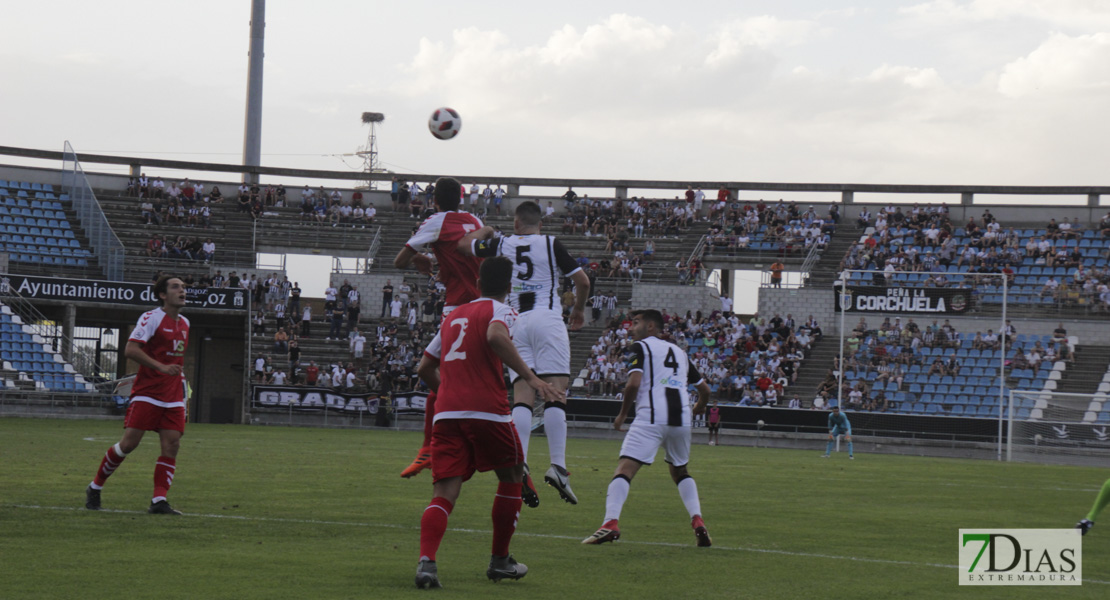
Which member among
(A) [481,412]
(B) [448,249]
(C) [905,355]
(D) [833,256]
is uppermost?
(D) [833,256]

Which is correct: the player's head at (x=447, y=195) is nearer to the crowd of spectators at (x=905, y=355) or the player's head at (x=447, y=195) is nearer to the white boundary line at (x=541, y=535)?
the white boundary line at (x=541, y=535)

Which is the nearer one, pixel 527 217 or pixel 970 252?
pixel 527 217

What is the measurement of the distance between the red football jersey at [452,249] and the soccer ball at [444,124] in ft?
17.2

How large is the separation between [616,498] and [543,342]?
1.75m

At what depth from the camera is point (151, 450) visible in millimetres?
20375

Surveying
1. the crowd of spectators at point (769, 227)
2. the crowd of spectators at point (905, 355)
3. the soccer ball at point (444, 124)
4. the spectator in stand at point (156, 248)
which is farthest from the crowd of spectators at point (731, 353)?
the soccer ball at point (444, 124)

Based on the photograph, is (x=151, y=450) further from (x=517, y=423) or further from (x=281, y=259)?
(x=281, y=259)

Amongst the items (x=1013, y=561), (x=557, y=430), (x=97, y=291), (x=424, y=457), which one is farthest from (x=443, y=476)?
(x=97, y=291)

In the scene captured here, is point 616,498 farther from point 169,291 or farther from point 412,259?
point 169,291

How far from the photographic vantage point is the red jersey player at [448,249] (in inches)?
404

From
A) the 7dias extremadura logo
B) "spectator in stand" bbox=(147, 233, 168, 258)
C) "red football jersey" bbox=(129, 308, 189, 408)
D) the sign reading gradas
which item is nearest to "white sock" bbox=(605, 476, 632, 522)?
the 7dias extremadura logo

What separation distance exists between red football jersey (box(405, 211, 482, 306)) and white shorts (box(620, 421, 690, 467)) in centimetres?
191

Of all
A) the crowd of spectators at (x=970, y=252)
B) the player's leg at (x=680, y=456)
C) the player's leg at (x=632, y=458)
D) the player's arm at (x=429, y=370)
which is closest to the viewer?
the player's arm at (x=429, y=370)

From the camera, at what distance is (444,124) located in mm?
15852
